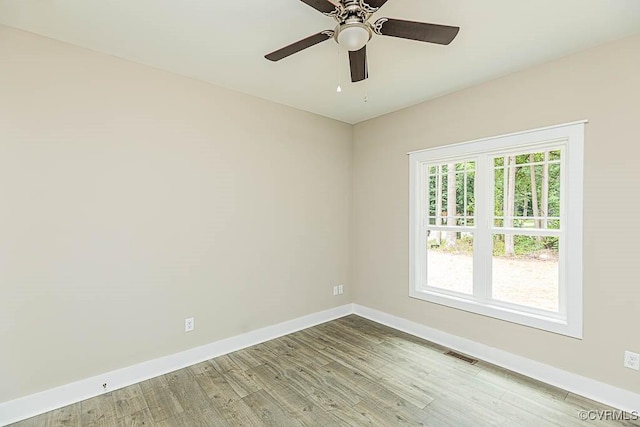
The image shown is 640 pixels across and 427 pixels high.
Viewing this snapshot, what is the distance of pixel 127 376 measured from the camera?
2.50 m

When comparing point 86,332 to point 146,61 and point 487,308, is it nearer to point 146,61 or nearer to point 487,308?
point 146,61

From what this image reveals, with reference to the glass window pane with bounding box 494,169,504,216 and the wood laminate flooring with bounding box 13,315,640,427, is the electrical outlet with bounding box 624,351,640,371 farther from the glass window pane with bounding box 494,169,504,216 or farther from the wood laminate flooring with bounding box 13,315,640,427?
the glass window pane with bounding box 494,169,504,216

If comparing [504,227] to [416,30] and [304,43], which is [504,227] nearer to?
[416,30]

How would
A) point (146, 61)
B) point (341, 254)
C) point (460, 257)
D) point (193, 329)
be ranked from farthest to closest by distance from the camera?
point (341, 254) → point (460, 257) → point (193, 329) → point (146, 61)

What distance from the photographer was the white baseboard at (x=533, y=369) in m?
2.21

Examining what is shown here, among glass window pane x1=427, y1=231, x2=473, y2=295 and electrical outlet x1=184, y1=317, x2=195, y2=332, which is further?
glass window pane x1=427, y1=231, x2=473, y2=295

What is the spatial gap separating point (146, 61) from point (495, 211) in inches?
136

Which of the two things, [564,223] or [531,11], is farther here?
[564,223]

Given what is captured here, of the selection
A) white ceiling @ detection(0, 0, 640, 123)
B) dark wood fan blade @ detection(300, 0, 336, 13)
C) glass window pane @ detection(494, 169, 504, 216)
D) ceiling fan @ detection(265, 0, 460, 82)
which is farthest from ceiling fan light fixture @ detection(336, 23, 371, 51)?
glass window pane @ detection(494, 169, 504, 216)

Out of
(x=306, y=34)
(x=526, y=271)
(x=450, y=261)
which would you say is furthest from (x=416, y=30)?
(x=450, y=261)

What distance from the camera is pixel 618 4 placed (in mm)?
1840

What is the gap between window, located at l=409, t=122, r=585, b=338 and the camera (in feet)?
8.13

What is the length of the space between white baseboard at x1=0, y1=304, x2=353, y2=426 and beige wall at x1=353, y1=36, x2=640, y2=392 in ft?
5.81

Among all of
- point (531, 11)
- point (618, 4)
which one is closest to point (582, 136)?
point (618, 4)
